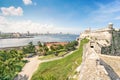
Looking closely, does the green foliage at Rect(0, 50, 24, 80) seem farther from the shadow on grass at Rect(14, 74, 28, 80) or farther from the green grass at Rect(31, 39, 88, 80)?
the green grass at Rect(31, 39, 88, 80)

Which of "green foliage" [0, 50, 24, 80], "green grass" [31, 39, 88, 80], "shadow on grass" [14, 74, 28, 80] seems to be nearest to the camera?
"green grass" [31, 39, 88, 80]

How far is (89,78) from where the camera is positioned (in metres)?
7.13

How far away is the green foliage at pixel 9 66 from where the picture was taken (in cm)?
2606

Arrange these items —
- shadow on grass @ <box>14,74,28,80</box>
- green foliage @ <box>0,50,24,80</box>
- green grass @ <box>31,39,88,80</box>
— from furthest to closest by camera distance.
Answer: shadow on grass @ <box>14,74,28,80</box>, green foliage @ <box>0,50,24,80</box>, green grass @ <box>31,39,88,80</box>

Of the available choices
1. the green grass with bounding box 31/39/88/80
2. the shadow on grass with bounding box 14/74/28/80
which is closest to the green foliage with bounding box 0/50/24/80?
the shadow on grass with bounding box 14/74/28/80

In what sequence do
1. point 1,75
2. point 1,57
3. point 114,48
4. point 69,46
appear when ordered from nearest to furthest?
point 1,75, point 114,48, point 1,57, point 69,46

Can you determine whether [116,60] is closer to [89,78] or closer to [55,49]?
[89,78]

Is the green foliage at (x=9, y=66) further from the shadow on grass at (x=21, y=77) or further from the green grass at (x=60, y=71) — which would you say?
the green grass at (x=60, y=71)

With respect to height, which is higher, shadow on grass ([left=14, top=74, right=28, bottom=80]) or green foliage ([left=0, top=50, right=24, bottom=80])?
green foliage ([left=0, top=50, right=24, bottom=80])

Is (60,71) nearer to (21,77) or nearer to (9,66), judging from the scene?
(21,77)

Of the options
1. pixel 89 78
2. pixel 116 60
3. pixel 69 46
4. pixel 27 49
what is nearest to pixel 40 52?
pixel 27 49

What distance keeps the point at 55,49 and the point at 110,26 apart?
81.5ft

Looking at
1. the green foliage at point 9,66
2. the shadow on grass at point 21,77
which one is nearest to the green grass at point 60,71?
the shadow on grass at point 21,77

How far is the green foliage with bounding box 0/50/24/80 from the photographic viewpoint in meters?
26.1
